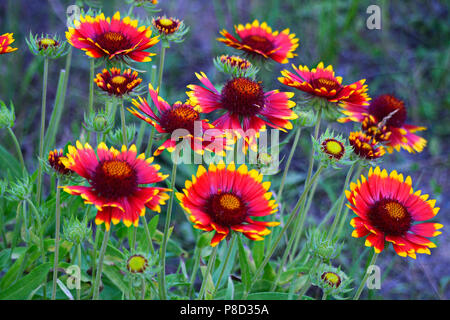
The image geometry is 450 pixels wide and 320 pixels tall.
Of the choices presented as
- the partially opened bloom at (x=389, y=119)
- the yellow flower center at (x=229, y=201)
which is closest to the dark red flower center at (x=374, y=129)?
the partially opened bloom at (x=389, y=119)

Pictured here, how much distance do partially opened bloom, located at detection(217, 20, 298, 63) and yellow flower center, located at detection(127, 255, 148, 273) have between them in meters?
0.72

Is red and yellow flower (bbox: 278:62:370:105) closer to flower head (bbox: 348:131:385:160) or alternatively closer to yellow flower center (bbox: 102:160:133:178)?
flower head (bbox: 348:131:385:160)

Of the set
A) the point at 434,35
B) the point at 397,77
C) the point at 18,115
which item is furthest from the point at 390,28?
the point at 18,115

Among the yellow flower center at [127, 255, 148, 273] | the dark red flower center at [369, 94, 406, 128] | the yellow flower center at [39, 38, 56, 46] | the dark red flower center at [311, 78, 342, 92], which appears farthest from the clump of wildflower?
the dark red flower center at [369, 94, 406, 128]

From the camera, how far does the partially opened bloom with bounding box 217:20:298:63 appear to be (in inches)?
56.4

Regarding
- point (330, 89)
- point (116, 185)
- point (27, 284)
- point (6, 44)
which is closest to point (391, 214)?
point (330, 89)

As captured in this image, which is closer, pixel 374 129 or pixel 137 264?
pixel 137 264

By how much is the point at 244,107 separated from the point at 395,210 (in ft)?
1.50

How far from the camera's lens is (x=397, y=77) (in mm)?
2855

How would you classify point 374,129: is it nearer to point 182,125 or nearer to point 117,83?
point 182,125

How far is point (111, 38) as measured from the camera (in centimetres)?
119

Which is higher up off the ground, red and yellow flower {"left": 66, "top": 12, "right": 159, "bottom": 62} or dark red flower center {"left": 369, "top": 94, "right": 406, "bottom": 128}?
red and yellow flower {"left": 66, "top": 12, "right": 159, "bottom": 62}
